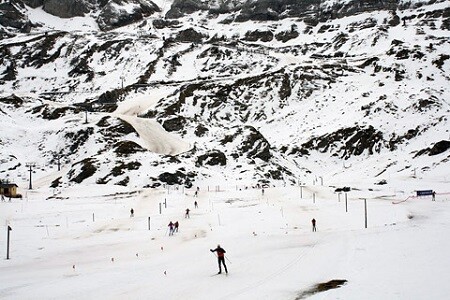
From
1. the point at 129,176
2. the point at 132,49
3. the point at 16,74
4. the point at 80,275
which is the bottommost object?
the point at 80,275

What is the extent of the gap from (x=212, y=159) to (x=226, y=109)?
37.6 meters

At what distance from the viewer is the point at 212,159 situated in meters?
76.6

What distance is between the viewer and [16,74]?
152375 mm

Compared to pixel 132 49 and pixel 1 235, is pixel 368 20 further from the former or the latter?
pixel 1 235

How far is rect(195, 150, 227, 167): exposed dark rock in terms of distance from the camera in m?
75.7

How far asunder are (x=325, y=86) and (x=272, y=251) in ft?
317

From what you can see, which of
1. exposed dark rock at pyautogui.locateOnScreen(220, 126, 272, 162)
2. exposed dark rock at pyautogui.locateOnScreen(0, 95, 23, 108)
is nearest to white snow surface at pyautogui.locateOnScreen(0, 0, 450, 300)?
exposed dark rock at pyautogui.locateOnScreen(220, 126, 272, 162)

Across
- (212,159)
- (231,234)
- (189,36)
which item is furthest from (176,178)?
(189,36)

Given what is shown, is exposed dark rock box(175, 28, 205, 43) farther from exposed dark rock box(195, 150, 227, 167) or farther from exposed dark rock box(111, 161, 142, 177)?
exposed dark rock box(111, 161, 142, 177)

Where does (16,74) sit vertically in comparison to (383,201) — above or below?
above

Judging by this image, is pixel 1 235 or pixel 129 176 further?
pixel 129 176

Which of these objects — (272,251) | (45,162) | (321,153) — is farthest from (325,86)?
(272,251)

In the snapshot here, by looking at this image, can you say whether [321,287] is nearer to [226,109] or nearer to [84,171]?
[84,171]

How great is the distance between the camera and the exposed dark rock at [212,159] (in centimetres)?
7569
